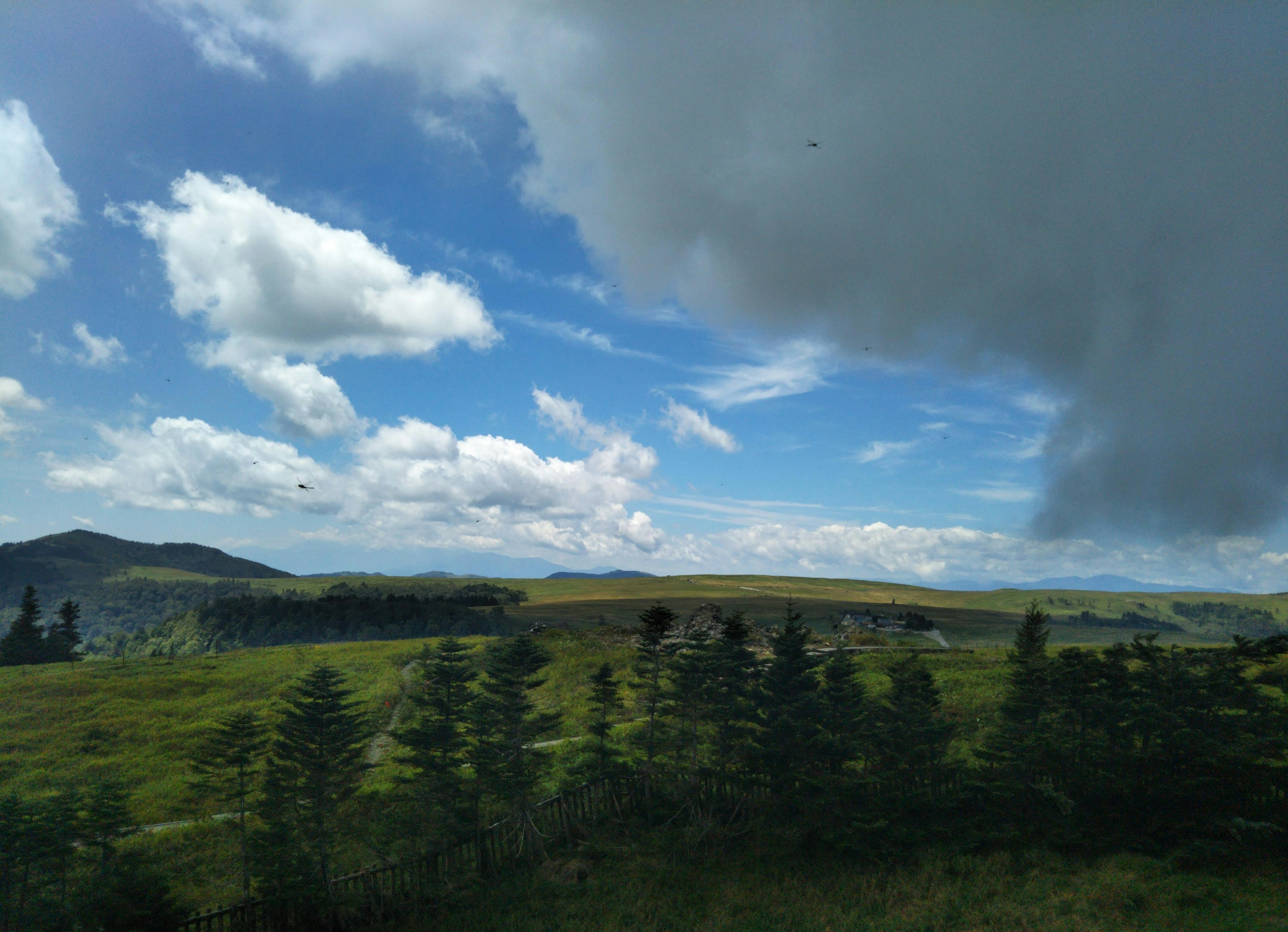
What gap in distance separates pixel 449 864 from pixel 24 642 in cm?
10588

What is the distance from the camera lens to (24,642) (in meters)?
86.2

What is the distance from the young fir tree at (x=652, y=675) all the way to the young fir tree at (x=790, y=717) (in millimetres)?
3841

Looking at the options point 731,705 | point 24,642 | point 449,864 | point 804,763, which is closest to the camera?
point 449,864

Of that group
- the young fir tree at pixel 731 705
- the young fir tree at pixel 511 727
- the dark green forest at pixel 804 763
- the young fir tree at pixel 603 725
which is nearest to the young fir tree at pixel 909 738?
the dark green forest at pixel 804 763

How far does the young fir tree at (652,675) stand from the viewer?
878 inches

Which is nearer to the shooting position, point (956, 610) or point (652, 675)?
point (652, 675)

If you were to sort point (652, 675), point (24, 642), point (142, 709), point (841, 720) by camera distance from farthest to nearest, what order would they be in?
point (24, 642) → point (142, 709) → point (652, 675) → point (841, 720)

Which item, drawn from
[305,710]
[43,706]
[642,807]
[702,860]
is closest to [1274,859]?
[702,860]

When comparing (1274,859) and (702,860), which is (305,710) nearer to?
(702,860)

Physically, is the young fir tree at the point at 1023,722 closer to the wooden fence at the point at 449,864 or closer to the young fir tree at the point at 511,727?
the wooden fence at the point at 449,864

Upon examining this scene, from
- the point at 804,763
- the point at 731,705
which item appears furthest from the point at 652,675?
the point at 804,763

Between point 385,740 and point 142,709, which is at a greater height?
point 142,709

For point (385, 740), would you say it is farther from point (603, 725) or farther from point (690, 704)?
point (690, 704)

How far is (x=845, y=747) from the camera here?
20.4 metres
